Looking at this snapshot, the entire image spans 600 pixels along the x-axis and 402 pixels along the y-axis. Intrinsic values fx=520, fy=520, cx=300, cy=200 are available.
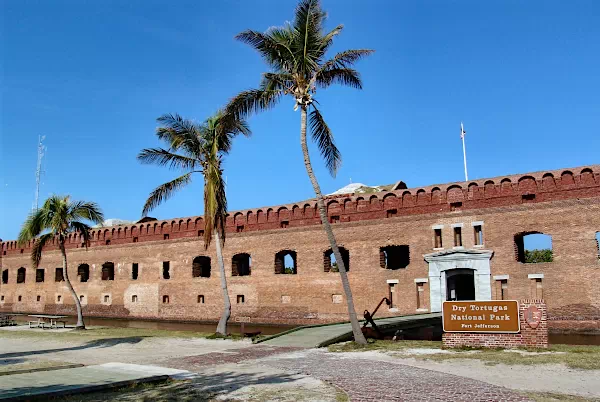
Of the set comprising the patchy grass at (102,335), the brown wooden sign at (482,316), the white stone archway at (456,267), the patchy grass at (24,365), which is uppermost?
the white stone archway at (456,267)

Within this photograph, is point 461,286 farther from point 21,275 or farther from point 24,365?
point 21,275

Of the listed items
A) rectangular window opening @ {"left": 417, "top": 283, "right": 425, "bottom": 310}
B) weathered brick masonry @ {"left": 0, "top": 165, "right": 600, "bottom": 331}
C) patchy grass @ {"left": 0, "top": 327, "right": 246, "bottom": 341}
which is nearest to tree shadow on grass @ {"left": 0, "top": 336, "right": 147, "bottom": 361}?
patchy grass @ {"left": 0, "top": 327, "right": 246, "bottom": 341}

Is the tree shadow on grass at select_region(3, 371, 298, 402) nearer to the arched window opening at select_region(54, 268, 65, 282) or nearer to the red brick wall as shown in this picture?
the red brick wall

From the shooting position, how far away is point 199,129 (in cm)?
1820

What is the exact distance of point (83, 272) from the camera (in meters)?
36.2

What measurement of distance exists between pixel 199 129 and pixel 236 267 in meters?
12.5

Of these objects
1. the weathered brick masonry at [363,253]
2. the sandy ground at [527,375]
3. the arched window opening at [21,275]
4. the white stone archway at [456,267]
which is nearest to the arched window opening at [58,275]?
the weathered brick masonry at [363,253]

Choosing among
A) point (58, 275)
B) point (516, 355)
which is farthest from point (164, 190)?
point (58, 275)

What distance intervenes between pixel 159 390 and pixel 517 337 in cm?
862

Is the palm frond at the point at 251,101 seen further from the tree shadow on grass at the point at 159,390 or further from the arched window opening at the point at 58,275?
the arched window opening at the point at 58,275

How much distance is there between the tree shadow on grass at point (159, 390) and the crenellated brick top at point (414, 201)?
1566 cm

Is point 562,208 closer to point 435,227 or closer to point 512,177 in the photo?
point 512,177

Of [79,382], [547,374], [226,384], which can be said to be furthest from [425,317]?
[79,382]

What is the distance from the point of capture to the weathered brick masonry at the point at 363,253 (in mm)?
20297
